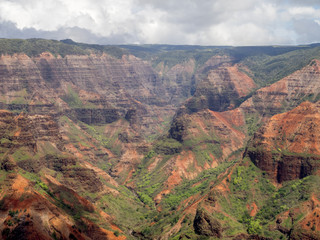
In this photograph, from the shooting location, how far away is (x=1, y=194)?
152m

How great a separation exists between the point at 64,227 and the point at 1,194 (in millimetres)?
24076

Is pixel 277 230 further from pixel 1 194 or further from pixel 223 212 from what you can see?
pixel 1 194

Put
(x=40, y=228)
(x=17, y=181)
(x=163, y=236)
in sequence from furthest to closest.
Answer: (x=163, y=236)
(x=17, y=181)
(x=40, y=228)

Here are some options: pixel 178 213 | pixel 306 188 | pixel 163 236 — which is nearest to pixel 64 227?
pixel 163 236

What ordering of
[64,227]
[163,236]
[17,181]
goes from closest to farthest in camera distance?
[64,227] < [17,181] < [163,236]

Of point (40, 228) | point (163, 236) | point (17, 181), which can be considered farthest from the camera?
point (163, 236)

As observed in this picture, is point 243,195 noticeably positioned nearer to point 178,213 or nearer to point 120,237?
point 178,213

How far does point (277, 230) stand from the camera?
16675 centimetres

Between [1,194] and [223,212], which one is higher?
[1,194]

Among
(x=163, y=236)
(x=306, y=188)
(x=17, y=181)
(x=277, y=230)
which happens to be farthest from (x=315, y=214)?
(x=17, y=181)

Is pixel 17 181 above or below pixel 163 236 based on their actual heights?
above

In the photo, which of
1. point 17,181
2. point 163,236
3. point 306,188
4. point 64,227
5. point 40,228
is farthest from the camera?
point 306,188

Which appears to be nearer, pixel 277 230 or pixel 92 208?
pixel 277 230

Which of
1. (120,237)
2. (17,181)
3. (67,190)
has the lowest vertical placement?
(120,237)
